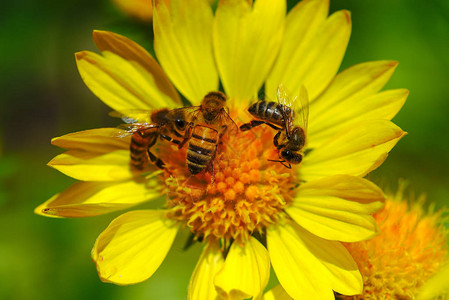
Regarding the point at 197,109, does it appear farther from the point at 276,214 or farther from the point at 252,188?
the point at 276,214

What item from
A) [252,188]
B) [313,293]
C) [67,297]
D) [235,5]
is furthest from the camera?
[67,297]

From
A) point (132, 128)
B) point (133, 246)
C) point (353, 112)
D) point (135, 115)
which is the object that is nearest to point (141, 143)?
point (132, 128)

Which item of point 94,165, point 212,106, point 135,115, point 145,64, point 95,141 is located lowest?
point 94,165

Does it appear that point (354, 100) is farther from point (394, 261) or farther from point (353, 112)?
point (394, 261)

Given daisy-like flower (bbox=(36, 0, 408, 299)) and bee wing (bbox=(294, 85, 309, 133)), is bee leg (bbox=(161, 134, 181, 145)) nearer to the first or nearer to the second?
daisy-like flower (bbox=(36, 0, 408, 299))

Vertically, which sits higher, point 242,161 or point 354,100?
point 354,100

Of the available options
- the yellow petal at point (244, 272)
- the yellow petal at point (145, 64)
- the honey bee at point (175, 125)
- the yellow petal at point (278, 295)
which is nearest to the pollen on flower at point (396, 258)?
the yellow petal at point (278, 295)

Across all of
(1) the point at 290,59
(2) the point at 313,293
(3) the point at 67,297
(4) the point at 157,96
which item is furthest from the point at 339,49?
(3) the point at 67,297
